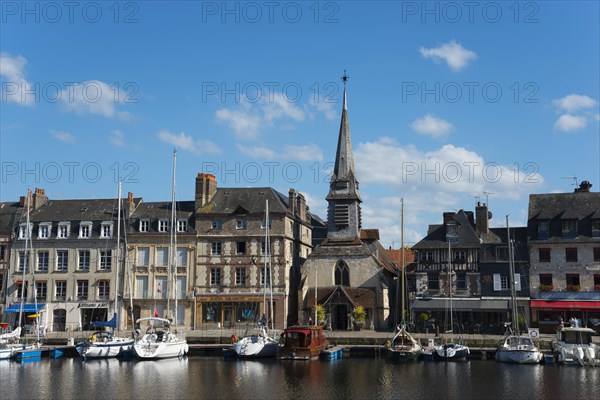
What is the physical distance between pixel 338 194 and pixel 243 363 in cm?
2178

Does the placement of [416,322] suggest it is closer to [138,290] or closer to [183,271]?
[183,271]

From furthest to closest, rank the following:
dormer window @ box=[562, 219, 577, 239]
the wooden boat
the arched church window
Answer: the arched church window < dormer window @ box=[562, 219, 577, 239] < the wooden boat

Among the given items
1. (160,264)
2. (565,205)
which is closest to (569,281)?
(565,205)

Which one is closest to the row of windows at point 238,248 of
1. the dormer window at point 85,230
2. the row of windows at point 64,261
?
the row of windows at point 64,261

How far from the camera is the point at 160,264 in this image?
5769 cm

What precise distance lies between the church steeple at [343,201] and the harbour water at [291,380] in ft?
55.6

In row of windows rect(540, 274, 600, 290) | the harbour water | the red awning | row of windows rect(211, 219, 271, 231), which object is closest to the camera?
the harbour water

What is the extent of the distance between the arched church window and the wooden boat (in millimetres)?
13307

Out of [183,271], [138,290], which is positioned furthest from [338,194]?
[138,290]

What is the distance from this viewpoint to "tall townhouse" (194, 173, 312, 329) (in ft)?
185

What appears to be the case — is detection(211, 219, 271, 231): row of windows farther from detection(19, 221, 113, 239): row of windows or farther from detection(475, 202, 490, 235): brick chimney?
detection(475, 202, 490, 235): brick chimney

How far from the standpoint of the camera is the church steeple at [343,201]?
195 feet

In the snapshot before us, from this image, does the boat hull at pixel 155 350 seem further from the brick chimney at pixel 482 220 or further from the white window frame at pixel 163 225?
the brick chimney at pixel 482 220

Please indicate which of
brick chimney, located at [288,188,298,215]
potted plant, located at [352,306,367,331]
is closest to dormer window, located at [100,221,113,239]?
brick chimney, located at [288,188,298,215]
